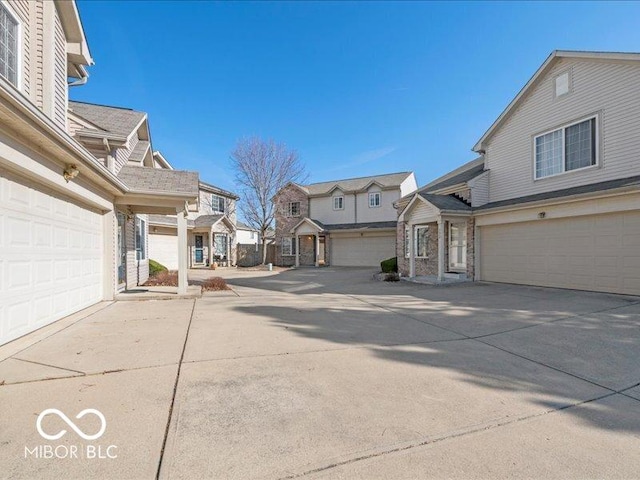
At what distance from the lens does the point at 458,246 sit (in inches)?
562

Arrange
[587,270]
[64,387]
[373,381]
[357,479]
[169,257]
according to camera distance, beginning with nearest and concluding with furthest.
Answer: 1. [357,479]
2. [64,387]
3. [373,381]
4. [587,270]
5. [169,257]

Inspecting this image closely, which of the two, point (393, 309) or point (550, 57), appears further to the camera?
point (550, 57)

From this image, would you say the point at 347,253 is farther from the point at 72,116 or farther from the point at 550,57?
the point at 72,116

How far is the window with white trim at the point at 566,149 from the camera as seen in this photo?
1048 cm

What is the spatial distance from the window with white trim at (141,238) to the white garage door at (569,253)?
537 inches

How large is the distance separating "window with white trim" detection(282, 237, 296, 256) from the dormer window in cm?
588

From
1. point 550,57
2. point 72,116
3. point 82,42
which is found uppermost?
point 550,57

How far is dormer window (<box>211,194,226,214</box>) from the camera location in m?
26.6

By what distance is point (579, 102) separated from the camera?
1083 centimetres

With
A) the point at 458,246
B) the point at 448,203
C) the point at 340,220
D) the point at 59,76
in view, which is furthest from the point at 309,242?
the point at 59,76

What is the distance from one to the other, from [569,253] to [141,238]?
15416 mm

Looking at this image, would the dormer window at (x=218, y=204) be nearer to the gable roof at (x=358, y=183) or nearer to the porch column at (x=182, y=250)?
the gable roof at (x=358, y=183)

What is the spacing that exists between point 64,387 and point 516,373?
16.5 ft

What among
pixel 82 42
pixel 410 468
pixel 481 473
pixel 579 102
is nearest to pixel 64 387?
pixel 410 468
